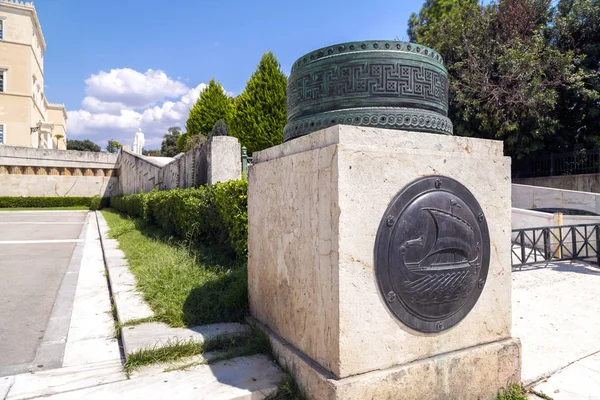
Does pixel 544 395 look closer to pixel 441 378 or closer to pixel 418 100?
pixel 441 378

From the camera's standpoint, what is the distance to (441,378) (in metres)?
2.08

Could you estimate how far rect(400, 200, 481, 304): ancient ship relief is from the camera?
78.5 inches

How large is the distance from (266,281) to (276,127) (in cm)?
2001

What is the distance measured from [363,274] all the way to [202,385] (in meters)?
1.13

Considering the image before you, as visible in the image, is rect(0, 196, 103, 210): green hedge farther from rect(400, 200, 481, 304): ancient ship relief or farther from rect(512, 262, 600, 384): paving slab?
rect(400, 200, 481, 304): ancient ship relief

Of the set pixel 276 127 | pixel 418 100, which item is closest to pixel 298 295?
pixel 418 100

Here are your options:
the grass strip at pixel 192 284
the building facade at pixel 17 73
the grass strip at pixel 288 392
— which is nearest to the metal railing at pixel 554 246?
the grass strip at pixel 192 284

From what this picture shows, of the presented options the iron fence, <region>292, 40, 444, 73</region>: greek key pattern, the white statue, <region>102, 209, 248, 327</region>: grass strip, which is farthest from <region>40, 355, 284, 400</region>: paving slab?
the white statue

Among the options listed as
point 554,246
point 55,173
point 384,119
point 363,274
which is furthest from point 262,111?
point 363,274

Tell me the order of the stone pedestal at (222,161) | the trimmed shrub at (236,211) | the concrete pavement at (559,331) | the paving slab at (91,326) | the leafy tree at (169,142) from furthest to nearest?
the leafy tree at (169,142) < the stone pedestal at (222,161) < the trimmed shrub at (236,211) < the paving slab at (91,326) < the concrete pavement at (559,331)

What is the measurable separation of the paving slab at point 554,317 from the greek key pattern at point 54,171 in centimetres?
Result: 3307

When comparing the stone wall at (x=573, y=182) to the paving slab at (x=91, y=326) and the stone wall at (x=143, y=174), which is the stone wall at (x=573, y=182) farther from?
the paving slab at (x=91, y=326)

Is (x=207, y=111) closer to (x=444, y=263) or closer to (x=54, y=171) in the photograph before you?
(x=54, y=171)

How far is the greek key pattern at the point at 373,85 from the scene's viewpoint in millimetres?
2174
